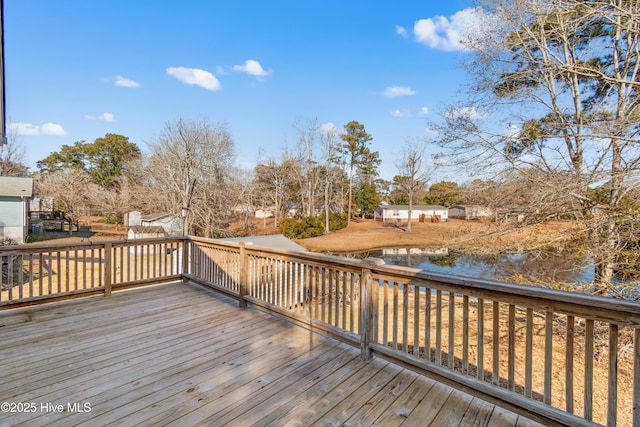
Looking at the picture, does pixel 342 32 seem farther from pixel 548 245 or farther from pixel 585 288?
pixel 585 288

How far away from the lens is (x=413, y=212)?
3828 centimetres

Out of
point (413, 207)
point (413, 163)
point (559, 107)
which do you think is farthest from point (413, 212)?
point (559, 107)

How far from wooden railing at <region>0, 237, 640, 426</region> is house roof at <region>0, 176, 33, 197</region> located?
15866 mm

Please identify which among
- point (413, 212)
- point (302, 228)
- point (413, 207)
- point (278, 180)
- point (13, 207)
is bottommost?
point (302, 228)

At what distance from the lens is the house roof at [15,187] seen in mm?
14570

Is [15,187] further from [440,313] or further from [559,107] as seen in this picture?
[559,107]

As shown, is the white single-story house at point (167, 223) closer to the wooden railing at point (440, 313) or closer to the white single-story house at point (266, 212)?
the wooden railing at point (440, 313)

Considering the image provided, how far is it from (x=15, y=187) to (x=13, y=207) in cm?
108

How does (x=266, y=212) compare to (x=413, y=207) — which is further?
(x=413, y=207)

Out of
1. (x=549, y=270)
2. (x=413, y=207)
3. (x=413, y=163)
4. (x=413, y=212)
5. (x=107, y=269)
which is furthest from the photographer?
(x=413, y=212)

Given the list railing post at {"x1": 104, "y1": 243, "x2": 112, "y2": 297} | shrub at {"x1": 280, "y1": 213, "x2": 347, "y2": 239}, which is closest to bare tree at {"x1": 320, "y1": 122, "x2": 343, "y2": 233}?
shrub at {"x1": 280, "y1": 213, "x2": 347, "y2": 239}

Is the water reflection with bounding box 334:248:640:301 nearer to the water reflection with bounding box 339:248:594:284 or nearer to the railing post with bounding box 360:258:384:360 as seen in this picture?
the water reflection with bounding box 339:248:594:284

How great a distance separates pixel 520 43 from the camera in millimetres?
6070

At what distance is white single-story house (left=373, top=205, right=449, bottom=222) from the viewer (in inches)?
1467
